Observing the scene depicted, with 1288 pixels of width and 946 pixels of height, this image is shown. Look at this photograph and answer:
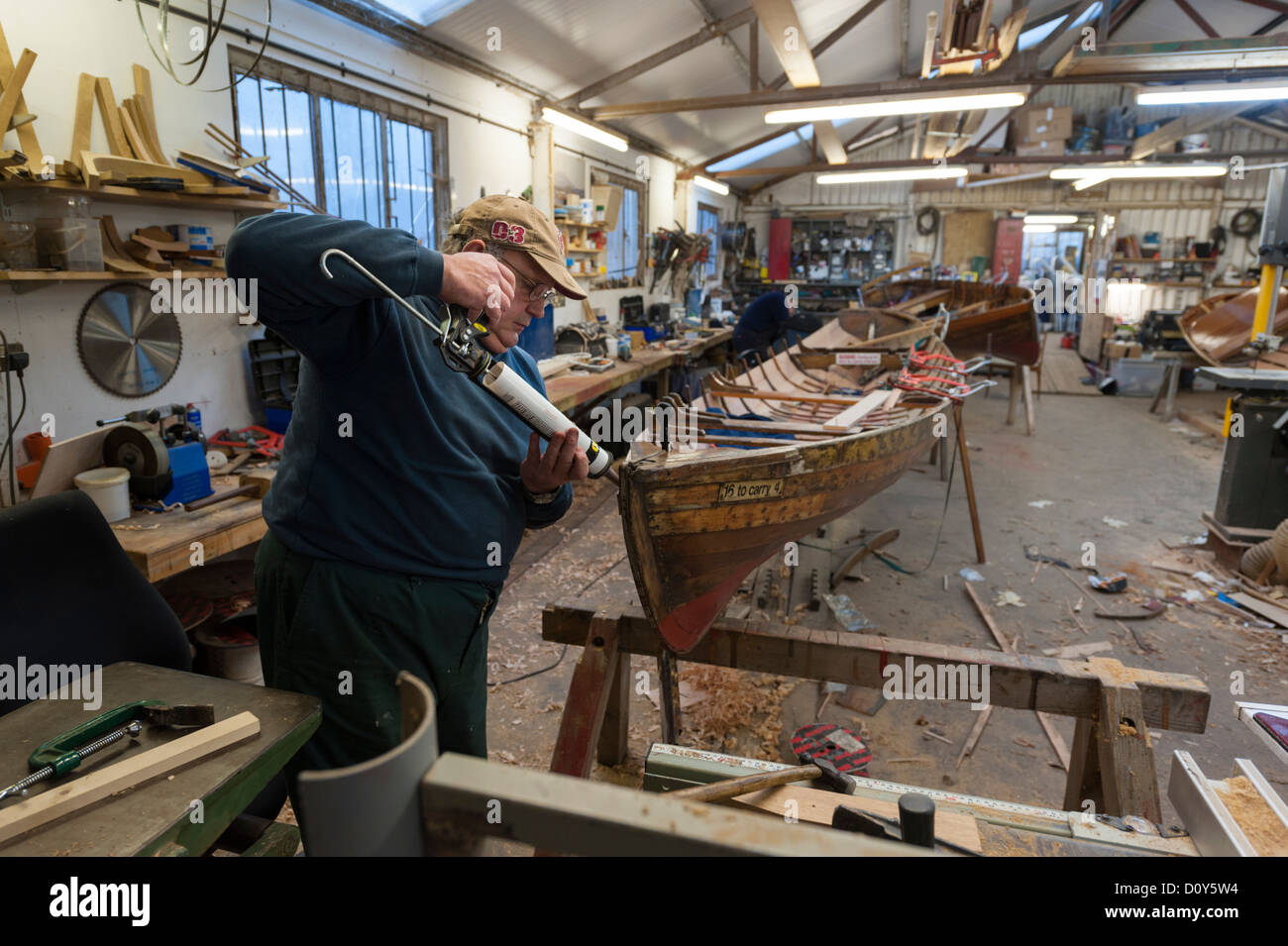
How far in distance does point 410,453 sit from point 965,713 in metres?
2.84

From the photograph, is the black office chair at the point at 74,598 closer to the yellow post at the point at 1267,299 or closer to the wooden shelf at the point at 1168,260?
the yellow post at the point at 1267,299

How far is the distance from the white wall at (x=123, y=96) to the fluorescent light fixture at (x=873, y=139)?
42.0 ft

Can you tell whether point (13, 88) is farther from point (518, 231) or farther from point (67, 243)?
point (518, 231)

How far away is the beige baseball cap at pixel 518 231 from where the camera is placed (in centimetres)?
162

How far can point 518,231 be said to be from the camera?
1625mm

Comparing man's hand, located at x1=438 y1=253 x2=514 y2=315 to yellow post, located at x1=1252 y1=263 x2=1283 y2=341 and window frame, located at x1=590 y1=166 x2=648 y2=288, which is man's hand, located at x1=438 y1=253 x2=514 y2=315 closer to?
yellow post, located at x1=1252 y1=263 x2=1283 y2=341

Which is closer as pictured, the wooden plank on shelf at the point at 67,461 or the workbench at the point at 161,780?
the workbench at the point at 161,780

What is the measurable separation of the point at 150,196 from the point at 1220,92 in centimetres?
847

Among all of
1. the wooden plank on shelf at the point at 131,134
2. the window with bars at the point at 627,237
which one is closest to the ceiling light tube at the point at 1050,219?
the window with bars at the point at 627,237

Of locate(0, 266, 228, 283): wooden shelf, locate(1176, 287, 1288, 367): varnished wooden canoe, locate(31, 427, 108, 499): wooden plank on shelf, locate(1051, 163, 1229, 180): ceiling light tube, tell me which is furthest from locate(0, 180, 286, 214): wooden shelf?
locate(1051, 163, 1229, 180): ceiling light tube

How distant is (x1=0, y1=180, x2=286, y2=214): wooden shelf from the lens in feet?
8.93

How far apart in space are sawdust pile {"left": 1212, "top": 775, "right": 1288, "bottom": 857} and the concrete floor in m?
1.90

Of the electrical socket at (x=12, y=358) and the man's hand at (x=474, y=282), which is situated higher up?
the man's hand at (x=474, y=282)
